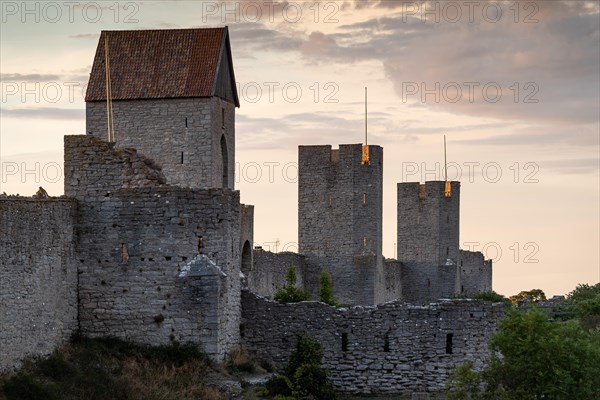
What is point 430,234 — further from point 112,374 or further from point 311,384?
point 112,374

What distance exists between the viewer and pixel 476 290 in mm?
83062

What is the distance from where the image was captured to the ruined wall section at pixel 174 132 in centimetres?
4494

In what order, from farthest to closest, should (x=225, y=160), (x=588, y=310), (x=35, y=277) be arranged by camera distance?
(x=588, y=310) → (x=225, y=160) → (x=35, y=277)

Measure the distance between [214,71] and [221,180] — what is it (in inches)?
130

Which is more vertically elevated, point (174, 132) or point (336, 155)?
point (336, 155)

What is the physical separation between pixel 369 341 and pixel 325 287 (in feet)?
82.7

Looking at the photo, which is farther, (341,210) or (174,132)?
(341,210)

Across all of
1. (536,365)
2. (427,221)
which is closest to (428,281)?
(427,221)

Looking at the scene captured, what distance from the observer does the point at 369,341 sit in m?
35.7

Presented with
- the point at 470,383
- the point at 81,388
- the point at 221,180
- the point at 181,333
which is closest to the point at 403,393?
the point at 470,383

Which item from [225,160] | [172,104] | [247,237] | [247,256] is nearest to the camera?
[172,104]

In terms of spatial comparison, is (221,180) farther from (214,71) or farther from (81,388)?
(81,388)

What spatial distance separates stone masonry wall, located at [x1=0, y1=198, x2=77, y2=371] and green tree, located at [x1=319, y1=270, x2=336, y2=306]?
971 inches

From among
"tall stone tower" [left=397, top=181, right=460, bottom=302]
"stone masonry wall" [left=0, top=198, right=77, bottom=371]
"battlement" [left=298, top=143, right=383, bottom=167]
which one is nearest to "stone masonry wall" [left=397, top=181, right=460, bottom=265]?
"tall stone tower" [left=397, top=181, right=460, bottom=302]
